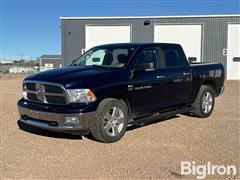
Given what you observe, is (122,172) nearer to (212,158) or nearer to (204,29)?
(212,158)

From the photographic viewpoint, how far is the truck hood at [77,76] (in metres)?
6.34

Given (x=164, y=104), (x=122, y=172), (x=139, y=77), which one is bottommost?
(x=122, y=172)

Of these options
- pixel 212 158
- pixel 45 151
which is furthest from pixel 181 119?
pixel 45 151

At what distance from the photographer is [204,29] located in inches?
982

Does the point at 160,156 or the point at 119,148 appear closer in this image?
the point at 160,156

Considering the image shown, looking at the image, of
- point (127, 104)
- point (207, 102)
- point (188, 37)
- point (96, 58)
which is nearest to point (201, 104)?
point (207, 102)

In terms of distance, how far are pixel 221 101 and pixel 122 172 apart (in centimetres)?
824

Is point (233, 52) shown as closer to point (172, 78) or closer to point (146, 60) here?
point (172, 78)

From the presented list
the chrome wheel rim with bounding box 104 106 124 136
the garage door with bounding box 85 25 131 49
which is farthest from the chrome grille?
the garage door with bounding box 85 25 131 49

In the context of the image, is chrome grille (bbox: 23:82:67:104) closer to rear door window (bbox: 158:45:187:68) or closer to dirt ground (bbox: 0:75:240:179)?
dirt ground (bbox: 0:75:240:179)

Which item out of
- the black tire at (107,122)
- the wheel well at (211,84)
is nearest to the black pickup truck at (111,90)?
the black tire at (107,122)

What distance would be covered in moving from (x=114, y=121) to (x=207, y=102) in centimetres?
357

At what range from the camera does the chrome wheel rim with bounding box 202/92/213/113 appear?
366 inches

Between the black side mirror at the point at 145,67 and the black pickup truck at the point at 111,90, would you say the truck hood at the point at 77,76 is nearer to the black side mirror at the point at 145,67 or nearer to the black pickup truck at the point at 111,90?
the black pickup truck at the point at 111,90
